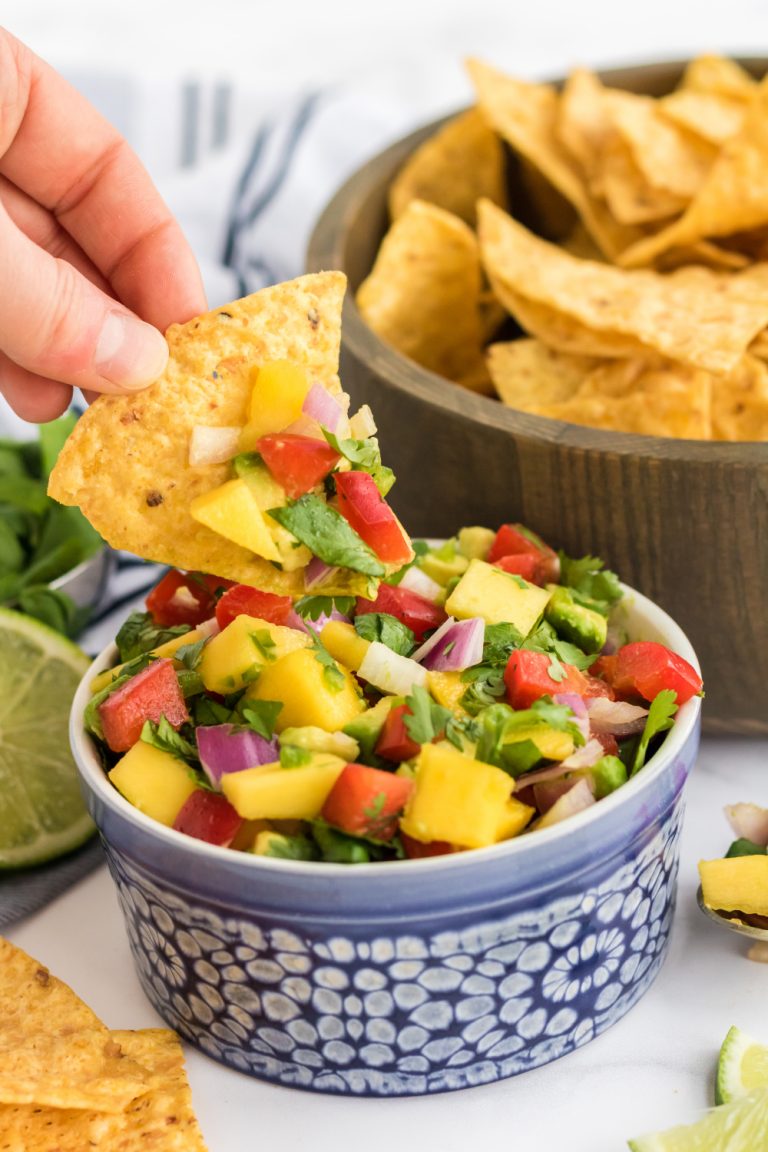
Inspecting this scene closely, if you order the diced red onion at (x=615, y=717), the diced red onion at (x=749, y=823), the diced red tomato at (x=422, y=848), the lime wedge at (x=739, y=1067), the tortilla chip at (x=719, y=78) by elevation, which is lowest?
the lime wedge at (x=739, y=1067)

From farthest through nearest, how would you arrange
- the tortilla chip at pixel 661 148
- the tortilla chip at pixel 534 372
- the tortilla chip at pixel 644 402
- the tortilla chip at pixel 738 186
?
the tortilla chip at pixel 661 148 → the tortilla chip at pixel 738 186 → the tortilla chip at pixel 534 372 → the tortilla chip at pixel 644 402

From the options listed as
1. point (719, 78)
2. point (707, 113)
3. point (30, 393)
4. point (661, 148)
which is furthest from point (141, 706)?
point (719, 78)

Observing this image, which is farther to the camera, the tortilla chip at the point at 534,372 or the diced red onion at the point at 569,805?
the tortilla chip at the point at 534,372

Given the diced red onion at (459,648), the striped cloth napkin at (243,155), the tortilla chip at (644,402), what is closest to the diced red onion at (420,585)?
the diced red onion at (459,648)

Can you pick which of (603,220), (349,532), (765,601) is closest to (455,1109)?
(349,532)

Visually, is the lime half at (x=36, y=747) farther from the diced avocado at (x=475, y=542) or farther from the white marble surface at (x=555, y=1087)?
the diced avocado at (x=475, y=542)

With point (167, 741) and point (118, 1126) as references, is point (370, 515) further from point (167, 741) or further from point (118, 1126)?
point (118, 1126)

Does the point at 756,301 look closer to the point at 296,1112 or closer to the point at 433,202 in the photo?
the point at 433,202
